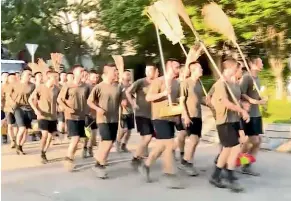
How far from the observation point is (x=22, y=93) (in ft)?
41.6

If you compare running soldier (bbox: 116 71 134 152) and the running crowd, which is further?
running soldier (bbox: 116 71 134 152)

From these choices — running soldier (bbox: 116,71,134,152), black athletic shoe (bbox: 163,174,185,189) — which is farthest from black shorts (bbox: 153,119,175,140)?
running soldier (bbox: 116,71,134,152)

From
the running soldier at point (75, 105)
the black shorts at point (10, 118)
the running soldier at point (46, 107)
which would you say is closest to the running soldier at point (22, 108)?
the black shorts at point (10, 118)

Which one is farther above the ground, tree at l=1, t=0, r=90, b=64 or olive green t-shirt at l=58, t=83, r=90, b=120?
tree at l=1, t=0, r=90, b=64

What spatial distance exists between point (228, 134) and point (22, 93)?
588cm

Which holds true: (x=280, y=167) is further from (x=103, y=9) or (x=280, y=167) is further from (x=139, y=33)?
(x=103, y=9)

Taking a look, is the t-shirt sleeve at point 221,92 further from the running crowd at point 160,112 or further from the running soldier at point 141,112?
the running soldier at point 141,112

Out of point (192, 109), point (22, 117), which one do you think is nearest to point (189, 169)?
point (192, 109)

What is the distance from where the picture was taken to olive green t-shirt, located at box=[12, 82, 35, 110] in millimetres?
12570

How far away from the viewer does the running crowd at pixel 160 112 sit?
8.22m

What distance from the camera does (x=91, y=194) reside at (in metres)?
7.94

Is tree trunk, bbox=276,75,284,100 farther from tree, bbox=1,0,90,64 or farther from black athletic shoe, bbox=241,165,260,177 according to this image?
tree, bbox=1,0,90,64

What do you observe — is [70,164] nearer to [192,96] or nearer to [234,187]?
[192,96]

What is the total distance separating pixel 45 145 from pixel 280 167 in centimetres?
415
